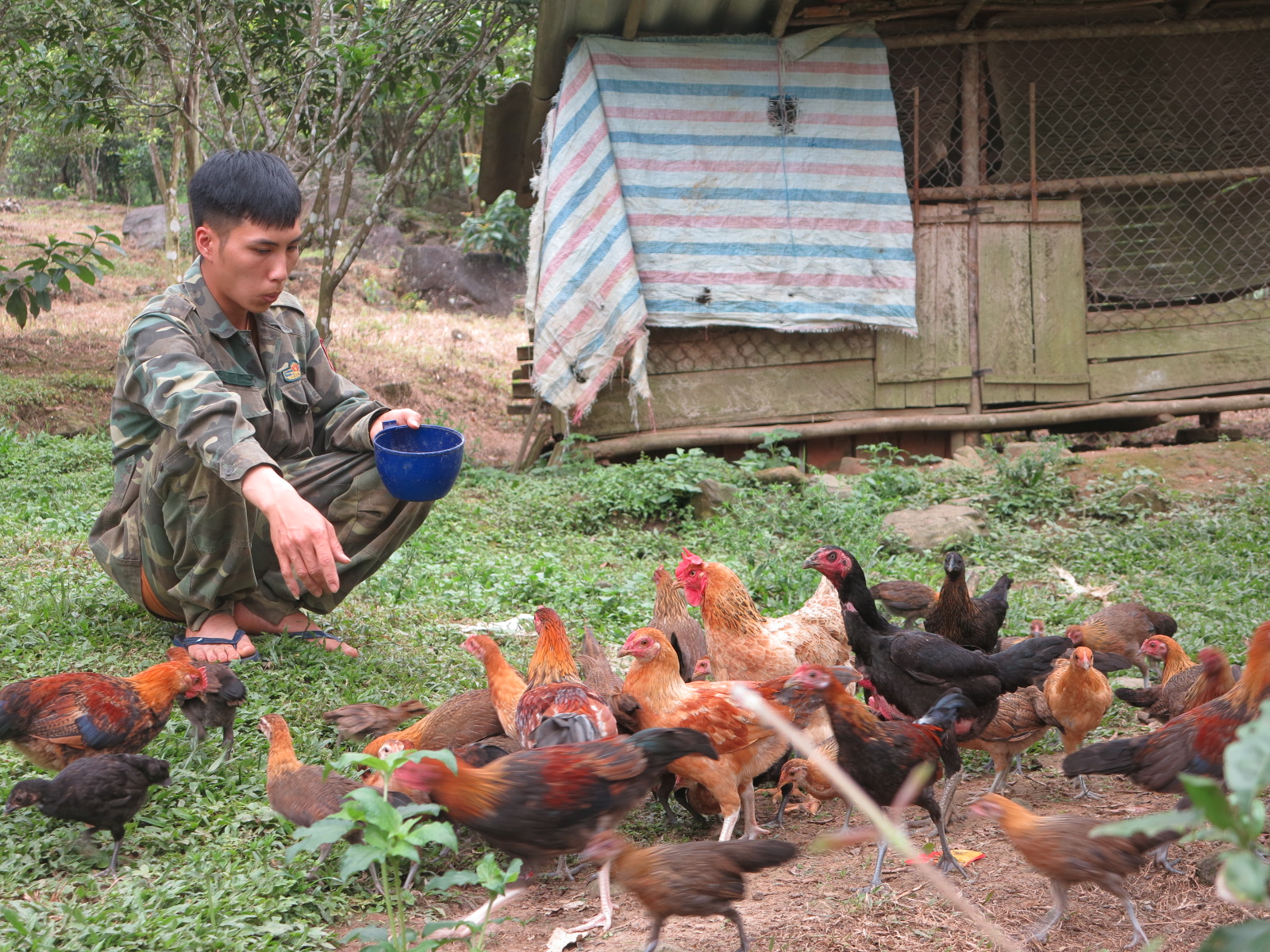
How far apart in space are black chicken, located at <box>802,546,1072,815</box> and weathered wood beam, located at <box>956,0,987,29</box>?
678 centimetres

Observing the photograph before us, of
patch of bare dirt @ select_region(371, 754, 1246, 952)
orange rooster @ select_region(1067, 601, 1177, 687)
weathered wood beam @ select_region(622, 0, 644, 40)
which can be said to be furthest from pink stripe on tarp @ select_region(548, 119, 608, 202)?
patch of bare dirt @ select_region(371, 754, 1246, 952)

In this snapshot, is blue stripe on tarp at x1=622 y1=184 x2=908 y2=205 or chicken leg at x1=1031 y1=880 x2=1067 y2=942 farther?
blue stripe on tarp at x1=622 y1=184 x2=908 y2=205

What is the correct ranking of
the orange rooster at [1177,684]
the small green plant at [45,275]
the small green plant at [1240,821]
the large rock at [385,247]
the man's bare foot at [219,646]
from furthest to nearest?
the large rock at [385,247] → the small green plant at [45,275] → the man's bare foot at [219,646] → the orange rooster at [1177,684] → the small green plant at [1240,821]

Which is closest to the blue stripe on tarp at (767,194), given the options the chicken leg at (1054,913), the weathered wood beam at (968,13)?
the weathered wood beam at (968,13)

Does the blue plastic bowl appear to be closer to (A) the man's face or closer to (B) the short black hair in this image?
(A) the man's face

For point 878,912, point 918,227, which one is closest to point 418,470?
point 878,912

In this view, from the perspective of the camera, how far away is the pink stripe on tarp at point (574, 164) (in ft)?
30.5

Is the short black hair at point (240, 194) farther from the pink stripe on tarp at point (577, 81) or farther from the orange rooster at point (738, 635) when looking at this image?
the pink stripe on tarp at point (577, 81)

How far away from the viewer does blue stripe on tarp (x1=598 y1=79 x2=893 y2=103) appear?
930 cm

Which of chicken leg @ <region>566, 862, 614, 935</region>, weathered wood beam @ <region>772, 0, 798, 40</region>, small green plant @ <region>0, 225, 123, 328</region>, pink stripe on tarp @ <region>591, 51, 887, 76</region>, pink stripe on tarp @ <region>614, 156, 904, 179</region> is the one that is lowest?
chicken leg @ <region>566, 862, 614, 935</region>

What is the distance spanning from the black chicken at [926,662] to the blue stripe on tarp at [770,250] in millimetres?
5483

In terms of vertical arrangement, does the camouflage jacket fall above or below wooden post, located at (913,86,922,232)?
below

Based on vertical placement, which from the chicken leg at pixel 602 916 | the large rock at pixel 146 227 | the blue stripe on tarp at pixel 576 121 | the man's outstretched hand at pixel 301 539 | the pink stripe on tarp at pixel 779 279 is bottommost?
the chicken leg at pixel 602 916

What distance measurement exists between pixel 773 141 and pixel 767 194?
1.58ft
